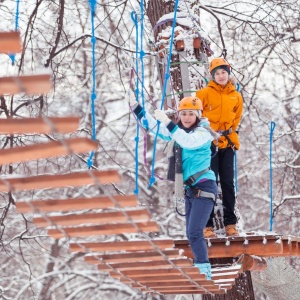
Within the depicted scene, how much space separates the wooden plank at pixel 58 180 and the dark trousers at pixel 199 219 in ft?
8.15

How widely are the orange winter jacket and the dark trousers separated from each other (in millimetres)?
649

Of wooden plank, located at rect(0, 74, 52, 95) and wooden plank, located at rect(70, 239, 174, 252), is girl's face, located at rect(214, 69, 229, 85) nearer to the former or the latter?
wooden plank, located at rect(70, 239, 174, 252)

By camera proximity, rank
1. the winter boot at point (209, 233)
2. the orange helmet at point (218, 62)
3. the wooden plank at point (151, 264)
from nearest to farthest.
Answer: the wooden plank at point (151, 264) < the orange helmet at point (218, 62) < the winter boot at point (209, 233)

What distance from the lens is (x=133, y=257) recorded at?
4.46m

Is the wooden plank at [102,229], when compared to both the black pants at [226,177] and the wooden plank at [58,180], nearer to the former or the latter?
the wooden plank at [58,180]

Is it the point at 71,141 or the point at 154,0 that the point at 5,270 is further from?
the point at 71,141

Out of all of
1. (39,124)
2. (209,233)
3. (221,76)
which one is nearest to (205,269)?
(209,233)

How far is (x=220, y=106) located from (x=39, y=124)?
11.5ft

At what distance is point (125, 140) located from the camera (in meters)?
17.4

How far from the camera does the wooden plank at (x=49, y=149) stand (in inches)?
116

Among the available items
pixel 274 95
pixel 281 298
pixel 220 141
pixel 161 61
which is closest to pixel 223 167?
pixel 220 141

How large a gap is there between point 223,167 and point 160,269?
67.4 inches

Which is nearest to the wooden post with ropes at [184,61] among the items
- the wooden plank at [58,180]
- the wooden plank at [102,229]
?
the wooden plank at [102,229]

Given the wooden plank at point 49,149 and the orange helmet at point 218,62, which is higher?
the orange helmet at point 218,62
